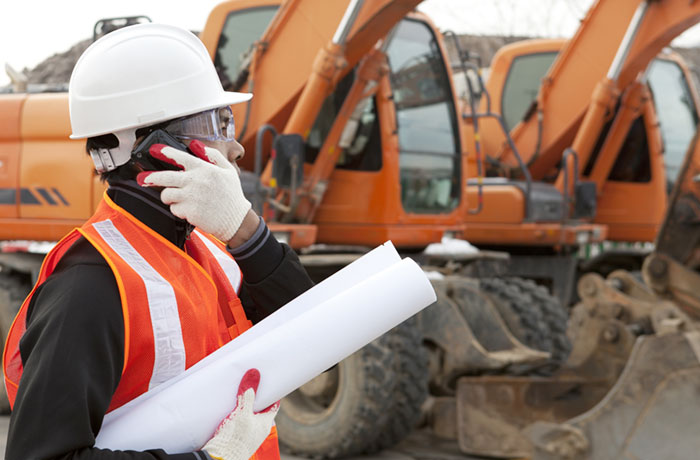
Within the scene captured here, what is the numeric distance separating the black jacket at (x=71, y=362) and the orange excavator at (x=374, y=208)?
3.81 meters

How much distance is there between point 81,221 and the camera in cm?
588

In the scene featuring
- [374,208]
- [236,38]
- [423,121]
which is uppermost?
A: [236,38]

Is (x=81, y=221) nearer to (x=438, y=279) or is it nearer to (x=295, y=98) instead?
(x=295, y=98)

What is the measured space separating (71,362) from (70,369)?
0.4 inches

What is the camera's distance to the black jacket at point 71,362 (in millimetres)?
1454

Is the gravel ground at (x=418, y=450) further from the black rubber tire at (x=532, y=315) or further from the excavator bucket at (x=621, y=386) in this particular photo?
the black rubber tire at (x=532, y=315)

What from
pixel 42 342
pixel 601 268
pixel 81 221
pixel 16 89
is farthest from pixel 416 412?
pixel 601 268

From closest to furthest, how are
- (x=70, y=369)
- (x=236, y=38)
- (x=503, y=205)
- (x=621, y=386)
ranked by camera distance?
(x=70, y=369)
(x=621, y=386)
(x=236, y=38)
(x=503, y=205)

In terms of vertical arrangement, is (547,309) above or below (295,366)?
below

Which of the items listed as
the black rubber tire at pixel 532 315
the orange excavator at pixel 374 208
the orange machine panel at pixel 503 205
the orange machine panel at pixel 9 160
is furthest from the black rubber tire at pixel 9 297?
the orange machine panel at pixel 503 205

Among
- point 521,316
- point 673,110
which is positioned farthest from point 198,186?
point 673,110

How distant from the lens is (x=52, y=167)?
19.4ft

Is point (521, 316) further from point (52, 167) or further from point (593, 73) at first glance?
point (593, 73)

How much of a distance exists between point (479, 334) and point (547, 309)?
93 centimetres
